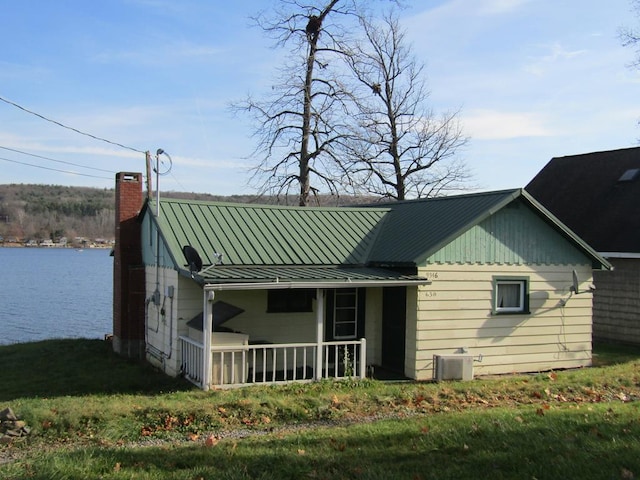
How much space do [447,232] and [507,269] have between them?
170 centimetres

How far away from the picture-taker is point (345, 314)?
15.3 metres

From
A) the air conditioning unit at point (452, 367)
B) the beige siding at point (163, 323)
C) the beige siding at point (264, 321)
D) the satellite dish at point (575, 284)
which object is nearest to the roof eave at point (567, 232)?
the satellite dish at point (575, 284)

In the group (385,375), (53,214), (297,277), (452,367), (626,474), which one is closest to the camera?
(626,474)

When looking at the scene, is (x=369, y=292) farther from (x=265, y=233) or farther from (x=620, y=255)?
(x=620, y=255)

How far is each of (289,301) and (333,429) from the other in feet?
19.2

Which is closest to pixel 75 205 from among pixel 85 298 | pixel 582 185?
pixel 85 298

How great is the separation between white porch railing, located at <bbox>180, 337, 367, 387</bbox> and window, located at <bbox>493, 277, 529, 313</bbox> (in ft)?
11.6

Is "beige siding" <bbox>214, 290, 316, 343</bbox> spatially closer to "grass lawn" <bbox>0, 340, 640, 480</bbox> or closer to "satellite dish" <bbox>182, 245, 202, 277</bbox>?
"satellite dish" <bbox>182, 245, 202, 277</bbox>

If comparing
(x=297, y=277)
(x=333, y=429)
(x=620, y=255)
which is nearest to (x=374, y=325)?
(x=297, y=277)

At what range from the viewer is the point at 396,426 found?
29.8 ft

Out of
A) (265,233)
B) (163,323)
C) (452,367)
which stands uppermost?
(265,233)

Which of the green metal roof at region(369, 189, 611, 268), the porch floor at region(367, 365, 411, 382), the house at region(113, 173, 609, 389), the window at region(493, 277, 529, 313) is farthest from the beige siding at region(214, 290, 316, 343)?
the window at region(493, 277, 529, 313)

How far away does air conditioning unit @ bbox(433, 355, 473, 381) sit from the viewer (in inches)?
527

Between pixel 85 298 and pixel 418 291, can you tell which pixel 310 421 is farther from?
pixel 85 298
